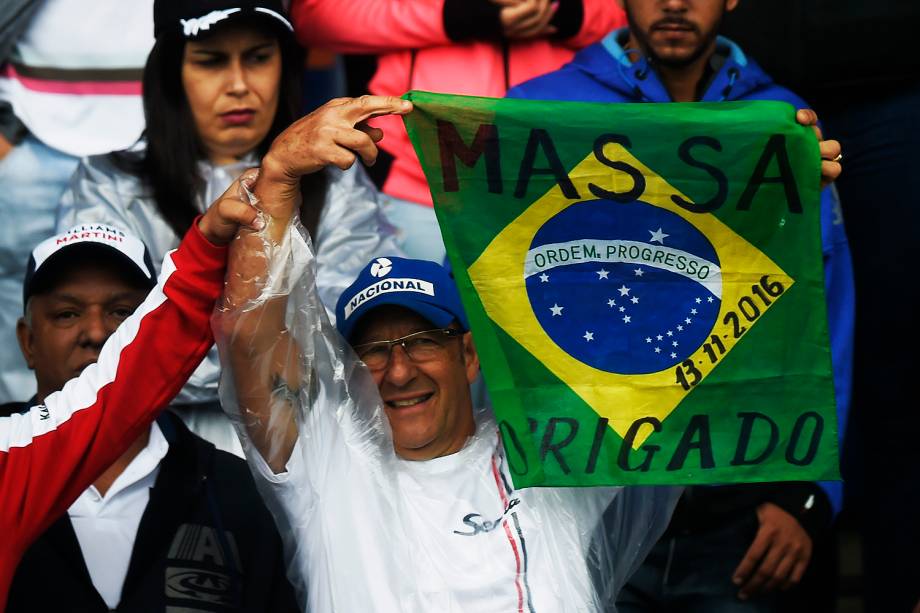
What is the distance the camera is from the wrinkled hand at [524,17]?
167 inches

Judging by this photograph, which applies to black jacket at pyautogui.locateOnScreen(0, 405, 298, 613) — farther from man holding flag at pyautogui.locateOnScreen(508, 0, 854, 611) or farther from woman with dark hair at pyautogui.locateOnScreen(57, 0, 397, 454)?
man holding flag at pyautogui.locateOnScreen(508, 0, 854, 611)

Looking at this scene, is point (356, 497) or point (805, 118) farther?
point (356, 497)

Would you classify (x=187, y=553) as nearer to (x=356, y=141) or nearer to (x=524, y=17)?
(x=356, y=141)

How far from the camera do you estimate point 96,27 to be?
14.6ft

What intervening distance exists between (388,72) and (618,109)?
4.61 ft

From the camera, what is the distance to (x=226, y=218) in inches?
115

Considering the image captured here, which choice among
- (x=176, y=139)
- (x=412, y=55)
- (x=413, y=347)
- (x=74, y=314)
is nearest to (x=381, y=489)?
(x=413, y=347)

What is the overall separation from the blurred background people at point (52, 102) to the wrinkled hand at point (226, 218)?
146cm

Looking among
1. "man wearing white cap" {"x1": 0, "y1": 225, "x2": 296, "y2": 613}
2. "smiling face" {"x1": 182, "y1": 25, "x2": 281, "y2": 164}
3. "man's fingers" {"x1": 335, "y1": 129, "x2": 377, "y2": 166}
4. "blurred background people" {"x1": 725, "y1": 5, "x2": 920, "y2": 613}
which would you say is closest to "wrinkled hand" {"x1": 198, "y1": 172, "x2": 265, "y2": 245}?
"man's fingers" {"x1": 335, "y1": 129, "x2": 377, "y2": 166}

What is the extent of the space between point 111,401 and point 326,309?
2.84 ft

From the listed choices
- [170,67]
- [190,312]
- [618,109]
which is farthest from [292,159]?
[170,67]

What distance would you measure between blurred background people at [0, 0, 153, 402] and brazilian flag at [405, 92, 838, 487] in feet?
5.35

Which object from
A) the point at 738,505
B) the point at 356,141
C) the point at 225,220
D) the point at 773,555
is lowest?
the point at 773,555

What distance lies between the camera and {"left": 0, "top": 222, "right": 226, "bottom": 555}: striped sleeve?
2.88m
